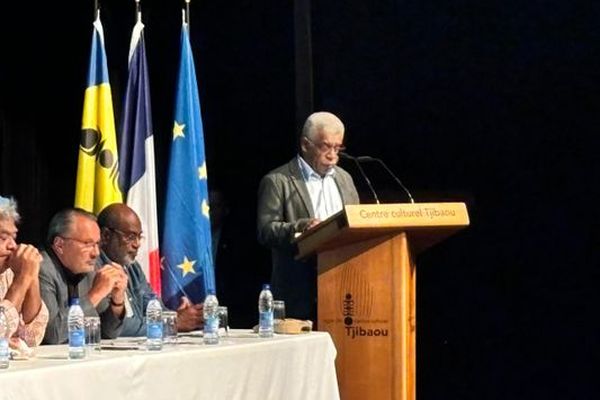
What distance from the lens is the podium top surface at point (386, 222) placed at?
375 centimetres

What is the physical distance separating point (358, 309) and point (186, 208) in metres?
1.65

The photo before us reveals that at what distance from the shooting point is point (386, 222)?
3838 millimetres

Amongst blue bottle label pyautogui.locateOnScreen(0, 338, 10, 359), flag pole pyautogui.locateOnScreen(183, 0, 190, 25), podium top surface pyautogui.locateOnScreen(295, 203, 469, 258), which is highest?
flag pole pyautogui.locateOnScreen(183, 0, 190, 25)

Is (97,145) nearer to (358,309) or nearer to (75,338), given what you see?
(358,309)

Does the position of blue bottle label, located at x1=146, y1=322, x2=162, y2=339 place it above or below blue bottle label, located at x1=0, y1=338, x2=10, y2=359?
above

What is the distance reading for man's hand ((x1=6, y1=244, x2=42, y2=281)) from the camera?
320 cm

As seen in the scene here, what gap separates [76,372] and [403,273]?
1.53 meters

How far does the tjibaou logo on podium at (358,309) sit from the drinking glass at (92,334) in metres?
1.10

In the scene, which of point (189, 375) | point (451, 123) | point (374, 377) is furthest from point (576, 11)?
point (189, 375)

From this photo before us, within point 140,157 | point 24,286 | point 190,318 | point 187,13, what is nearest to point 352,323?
point 190,318

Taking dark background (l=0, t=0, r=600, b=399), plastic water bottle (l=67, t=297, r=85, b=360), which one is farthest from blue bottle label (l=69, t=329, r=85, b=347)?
dark background (l=0, t=0, r=600, b=399)

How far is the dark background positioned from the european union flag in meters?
Result: 0.49

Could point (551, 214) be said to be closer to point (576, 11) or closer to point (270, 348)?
point (576, 11)

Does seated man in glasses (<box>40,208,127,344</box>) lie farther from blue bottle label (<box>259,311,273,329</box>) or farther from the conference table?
blue bottle label (<box>259,311,273,329</box>)
